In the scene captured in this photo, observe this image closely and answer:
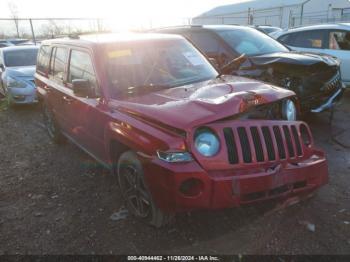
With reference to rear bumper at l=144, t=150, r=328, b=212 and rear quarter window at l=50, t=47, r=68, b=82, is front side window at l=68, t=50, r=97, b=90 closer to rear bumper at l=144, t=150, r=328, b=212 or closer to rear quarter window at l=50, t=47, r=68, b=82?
rear quarter window at l=50, t=47, r=68, b=82

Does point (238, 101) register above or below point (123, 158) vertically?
above

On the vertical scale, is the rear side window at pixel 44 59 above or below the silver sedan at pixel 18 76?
above

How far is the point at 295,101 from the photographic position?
11.1 ft

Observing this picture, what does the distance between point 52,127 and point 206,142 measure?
390cm

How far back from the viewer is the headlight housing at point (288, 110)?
3.25 metres

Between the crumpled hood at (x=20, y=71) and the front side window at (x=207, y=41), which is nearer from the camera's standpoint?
the front side window at (x=207, y=41)

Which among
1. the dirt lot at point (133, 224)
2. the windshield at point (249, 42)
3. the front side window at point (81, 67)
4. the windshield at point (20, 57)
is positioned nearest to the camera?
the dirt lot at point (133, 224)

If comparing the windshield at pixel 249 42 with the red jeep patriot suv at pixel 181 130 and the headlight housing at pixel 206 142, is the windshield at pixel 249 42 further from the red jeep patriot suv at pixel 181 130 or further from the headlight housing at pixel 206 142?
the headlight housing at pixel 206 142

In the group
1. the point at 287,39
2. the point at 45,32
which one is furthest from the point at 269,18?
the point at 287,39

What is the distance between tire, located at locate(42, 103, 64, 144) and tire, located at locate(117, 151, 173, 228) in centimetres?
258

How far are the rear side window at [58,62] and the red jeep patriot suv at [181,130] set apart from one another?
0.44 meters

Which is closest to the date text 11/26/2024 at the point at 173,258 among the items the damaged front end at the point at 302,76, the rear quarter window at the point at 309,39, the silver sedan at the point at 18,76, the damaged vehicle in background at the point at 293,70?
the damaged vehicle in background at the point at 293,70

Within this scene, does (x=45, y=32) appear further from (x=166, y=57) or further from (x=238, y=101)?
(x=238, y=101)

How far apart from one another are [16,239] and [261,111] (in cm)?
266
